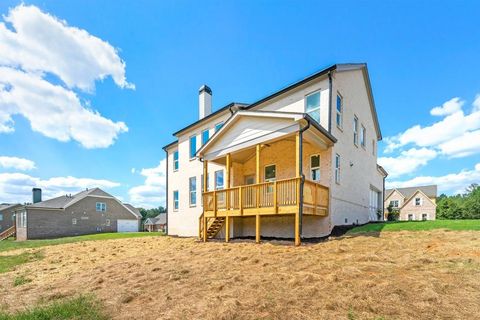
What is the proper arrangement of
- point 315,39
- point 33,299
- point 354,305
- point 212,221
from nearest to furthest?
1. point 354,305
2. point 33,299
3. point 315,39
4. point 212,221

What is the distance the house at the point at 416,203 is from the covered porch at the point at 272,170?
35.1m

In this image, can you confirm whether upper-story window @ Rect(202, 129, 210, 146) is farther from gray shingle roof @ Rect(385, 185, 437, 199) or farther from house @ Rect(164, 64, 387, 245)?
gray shingle roof @ Rect(385, 185, 437, 199)

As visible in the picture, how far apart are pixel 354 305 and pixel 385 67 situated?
15.0 m

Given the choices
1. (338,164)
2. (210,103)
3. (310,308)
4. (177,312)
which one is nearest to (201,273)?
(177,312)

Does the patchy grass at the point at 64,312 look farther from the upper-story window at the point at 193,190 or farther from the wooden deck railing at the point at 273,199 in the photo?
the upper-story window at the point at 193,190

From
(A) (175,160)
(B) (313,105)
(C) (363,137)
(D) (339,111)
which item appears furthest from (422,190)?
(A) (175,160)

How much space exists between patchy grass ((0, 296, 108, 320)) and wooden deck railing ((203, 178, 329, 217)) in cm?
642

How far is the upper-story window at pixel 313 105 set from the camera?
11.6 metres

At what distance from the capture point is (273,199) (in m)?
9.93

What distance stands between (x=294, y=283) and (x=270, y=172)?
8.61 metres

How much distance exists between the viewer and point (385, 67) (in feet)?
49.1

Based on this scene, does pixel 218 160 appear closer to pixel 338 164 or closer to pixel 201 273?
pixel 338 164

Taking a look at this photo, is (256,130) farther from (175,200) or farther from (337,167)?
(175,200)

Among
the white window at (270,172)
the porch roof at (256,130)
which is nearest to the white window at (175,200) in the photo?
the porch roof at (256,130)
